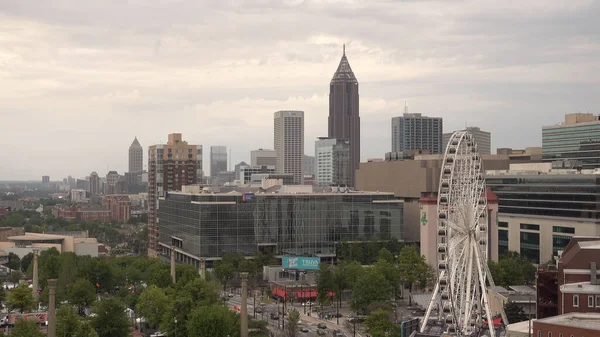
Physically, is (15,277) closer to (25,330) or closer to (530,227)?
(25,330)

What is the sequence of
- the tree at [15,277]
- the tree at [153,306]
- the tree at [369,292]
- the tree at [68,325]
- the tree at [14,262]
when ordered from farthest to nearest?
the tree at [14,262] → the tree at [15,277] → the tree at [369,292] → the tree at [153,306] → the tree at [68,325]

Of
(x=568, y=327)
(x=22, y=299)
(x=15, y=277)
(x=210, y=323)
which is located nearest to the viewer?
(x=568, y=327)

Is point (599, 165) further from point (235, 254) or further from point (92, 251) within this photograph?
point (92, 251)

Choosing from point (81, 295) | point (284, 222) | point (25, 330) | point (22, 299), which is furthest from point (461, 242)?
point (284, 222)

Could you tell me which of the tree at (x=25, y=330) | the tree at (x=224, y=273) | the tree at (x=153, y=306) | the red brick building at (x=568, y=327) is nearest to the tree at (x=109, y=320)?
the tree at (x=153, y=306)

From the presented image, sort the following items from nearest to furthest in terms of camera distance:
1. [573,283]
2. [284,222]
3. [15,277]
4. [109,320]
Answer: [573,283], [109,320], [15,277], [284,222]

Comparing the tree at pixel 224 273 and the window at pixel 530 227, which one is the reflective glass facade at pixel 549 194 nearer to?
the window at pixel 530 227

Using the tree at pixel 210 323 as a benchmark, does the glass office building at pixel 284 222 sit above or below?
above

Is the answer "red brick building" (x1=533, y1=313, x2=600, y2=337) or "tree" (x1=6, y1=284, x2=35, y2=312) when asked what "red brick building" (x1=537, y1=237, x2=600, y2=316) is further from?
"tree" (x1=6, y1=284, x2=35, y2=312)
